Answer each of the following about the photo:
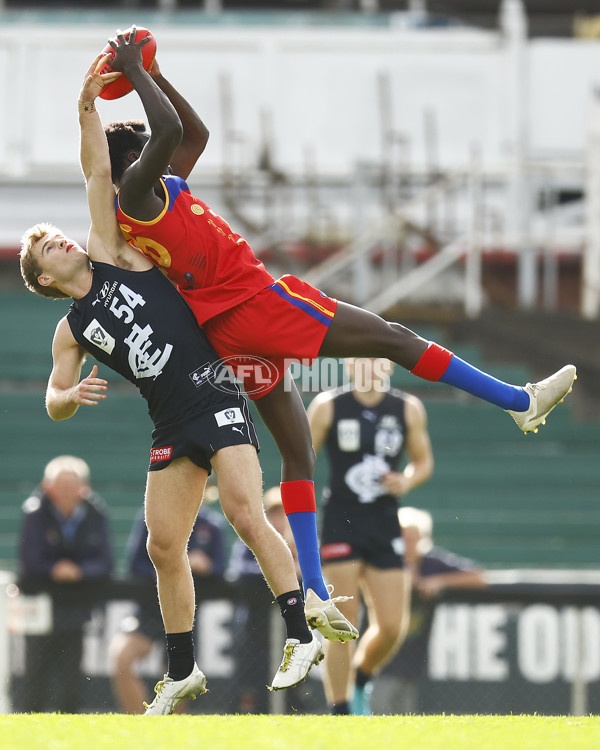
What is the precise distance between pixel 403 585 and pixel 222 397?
2517 mm

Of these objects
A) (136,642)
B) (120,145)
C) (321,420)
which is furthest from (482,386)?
(136,642)

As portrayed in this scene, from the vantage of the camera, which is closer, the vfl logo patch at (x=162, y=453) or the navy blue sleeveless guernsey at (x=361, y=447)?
the vfl logo patch at (x=162, y=453)

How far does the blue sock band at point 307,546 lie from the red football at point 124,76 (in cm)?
198

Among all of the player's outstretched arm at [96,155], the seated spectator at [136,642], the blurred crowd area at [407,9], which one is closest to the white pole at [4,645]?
the seated spectator at [136,642]

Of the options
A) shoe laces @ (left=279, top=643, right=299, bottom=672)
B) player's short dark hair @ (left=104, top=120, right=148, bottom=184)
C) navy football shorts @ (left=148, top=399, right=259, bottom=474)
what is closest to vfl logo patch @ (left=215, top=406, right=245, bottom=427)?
navy football shorts @ (left=148, top=399, right=259, bottom=474)

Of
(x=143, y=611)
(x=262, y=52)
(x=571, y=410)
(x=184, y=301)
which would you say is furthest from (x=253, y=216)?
(x=184, y=301)

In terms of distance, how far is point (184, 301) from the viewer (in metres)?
5.66

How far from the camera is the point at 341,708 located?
7.42 metres

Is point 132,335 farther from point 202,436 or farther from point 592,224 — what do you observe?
point 592,224

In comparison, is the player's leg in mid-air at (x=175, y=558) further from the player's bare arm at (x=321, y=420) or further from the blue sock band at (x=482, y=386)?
the player's bare arm at (x=321, y=420)

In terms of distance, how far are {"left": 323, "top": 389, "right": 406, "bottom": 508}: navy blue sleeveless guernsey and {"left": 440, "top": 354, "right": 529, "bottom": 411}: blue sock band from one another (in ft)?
7.15

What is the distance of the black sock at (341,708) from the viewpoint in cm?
740

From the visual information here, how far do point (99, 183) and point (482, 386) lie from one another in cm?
183

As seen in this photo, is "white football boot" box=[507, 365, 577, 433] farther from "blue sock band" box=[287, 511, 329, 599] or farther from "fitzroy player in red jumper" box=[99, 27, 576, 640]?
"blue sock band" box=[287, 511, 329, 599]
